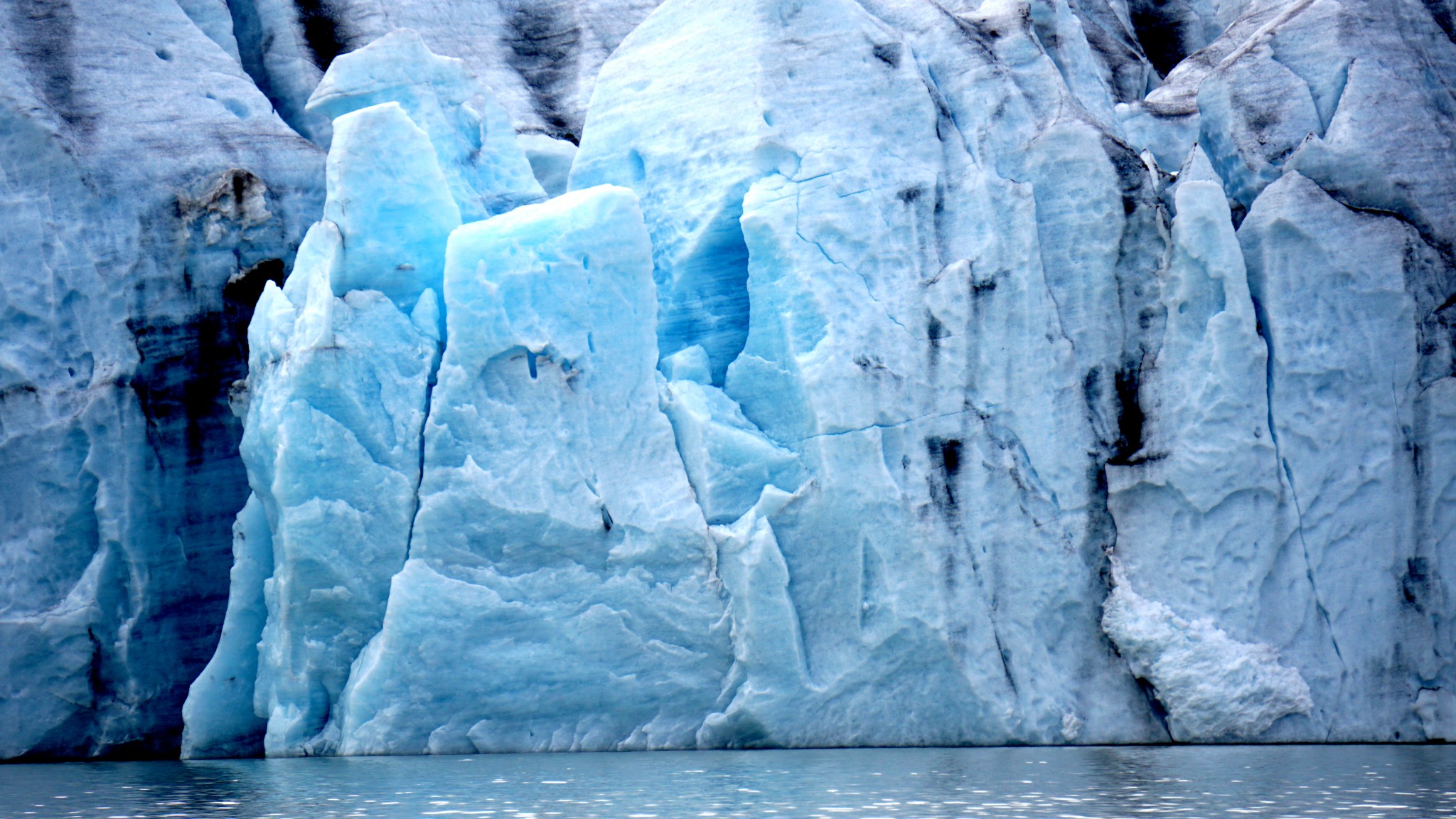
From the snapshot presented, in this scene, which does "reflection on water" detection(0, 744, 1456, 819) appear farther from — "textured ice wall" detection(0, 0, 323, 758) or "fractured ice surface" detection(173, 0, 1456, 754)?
"textured ice wall" detection(0, 0, 323, 758)

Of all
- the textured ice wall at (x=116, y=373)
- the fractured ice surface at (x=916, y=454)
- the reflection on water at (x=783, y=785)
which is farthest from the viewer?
the textured ice wall at (x=116, y=373)

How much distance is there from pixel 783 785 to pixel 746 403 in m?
4.44

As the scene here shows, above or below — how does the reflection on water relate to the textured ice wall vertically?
below

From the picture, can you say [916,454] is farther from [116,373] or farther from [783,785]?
[116,373]

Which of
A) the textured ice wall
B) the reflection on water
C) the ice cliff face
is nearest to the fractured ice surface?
the ice cliff face

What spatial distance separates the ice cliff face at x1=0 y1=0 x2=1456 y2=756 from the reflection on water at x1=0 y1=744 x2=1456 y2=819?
0.80m

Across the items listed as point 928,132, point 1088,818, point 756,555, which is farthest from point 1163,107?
point 1088,818

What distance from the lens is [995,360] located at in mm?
11938

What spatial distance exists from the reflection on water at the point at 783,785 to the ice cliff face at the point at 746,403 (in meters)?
0.80

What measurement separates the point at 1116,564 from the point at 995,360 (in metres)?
1.71

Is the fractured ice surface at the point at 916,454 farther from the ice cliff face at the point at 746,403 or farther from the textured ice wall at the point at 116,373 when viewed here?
the textured ice wall at the point at 116,373

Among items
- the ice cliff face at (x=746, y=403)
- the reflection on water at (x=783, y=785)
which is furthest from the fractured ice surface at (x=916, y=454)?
the reflection on water at (x=783, y=785)

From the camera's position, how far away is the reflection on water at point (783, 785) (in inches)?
263

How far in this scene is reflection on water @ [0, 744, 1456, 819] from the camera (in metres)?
6.69
